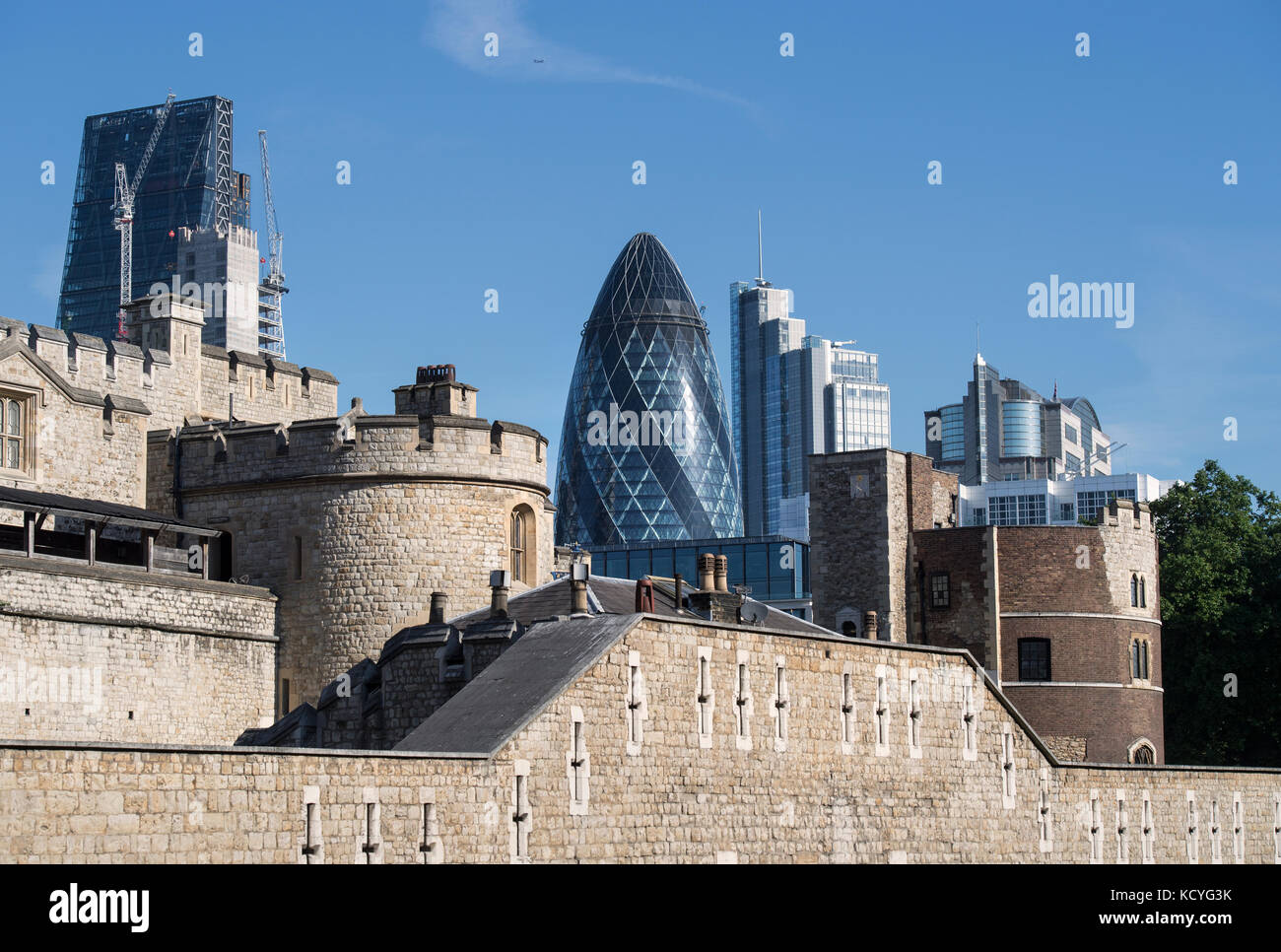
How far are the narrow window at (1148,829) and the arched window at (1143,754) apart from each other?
18539 mm

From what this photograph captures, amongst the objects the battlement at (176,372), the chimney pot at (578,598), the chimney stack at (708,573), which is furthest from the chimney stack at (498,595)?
the battlement at (176,372)

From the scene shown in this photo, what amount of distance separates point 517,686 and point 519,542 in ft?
53.4

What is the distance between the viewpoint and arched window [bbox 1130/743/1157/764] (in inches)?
2537

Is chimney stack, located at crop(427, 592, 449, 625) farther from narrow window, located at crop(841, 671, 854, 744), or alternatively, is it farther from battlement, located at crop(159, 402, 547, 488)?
narrow window, located at crop(841, 671, 854, 744)

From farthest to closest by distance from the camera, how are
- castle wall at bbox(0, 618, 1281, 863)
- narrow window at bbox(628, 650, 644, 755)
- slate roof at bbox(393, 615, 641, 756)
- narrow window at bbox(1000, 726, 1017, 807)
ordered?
narrow window at bbox(1000, 726, 1017, 807), narrow window at bbox(628, 650, 644, 755), slate roof at bbox(393, 615, 641, 756), castle wall at bbox(0, 618, 1281, 863)

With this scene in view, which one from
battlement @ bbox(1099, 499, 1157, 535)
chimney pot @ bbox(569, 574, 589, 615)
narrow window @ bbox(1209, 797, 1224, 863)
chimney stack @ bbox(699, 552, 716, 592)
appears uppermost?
battlement @ bbox(1099, 499, 1157, 535)

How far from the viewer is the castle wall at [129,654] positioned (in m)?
41.0

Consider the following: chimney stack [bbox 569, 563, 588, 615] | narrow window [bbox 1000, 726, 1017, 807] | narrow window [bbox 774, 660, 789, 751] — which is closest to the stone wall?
narrow window [bbox 1000, 726, 1017, 807]

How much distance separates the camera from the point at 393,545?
153 feet

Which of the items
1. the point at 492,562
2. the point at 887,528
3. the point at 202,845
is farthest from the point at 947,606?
the point at 202,845

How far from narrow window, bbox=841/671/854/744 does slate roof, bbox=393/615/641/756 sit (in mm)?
5924

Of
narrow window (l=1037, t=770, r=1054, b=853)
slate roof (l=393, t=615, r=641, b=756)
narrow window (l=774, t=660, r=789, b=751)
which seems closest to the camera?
slate roof (l=393, t=615, r=641, b=756)
